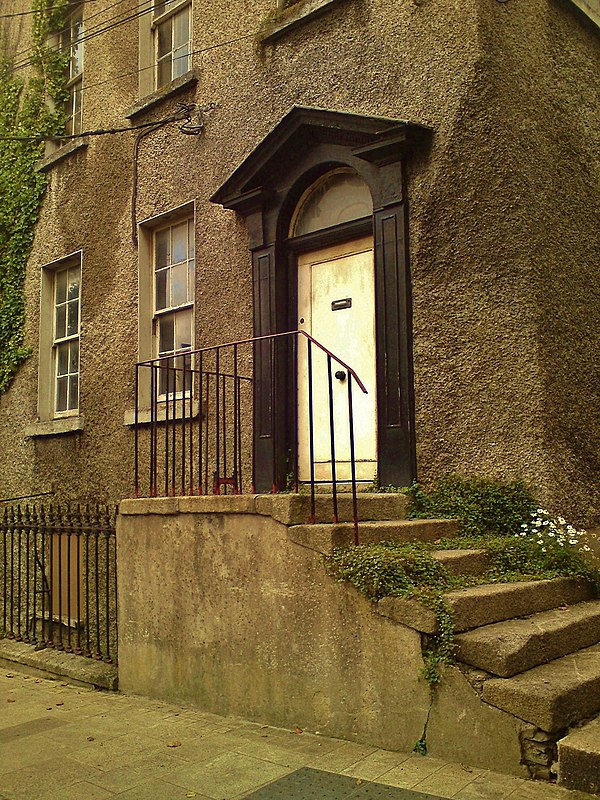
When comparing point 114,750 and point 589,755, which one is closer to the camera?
point 589,755

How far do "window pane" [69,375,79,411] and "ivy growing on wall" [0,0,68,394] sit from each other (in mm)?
936

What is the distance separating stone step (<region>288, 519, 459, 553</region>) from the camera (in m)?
4.81

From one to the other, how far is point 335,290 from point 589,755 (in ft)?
14.5

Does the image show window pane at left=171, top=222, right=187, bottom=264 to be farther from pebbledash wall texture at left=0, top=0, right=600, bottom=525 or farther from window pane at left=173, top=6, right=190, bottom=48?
window pane at left=173, top=6, right=190, bottom=48

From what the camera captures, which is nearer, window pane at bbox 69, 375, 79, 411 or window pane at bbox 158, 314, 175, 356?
window pane at bbox 158, 314, 175, 356

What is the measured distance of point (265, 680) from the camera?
16.6 feet

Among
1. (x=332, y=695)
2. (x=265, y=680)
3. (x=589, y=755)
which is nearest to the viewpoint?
(x=589, y=755)

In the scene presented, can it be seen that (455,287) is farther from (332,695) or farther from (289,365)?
(332,695)

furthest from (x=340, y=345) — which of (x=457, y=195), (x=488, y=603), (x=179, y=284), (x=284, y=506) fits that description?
(x=488, y=603)

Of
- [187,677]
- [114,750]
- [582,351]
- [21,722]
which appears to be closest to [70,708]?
[21,722]

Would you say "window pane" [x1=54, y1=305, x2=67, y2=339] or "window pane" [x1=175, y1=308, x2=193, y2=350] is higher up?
"window pane" [x1=54, y1=305, x2=67, y2=339]

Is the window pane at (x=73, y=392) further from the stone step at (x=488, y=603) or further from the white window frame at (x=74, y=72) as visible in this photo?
the stone step at (x=488, y=603)

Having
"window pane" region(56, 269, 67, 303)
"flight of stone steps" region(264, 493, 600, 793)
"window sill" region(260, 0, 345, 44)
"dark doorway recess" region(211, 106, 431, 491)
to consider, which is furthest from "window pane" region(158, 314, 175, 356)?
"flight of stone steps" region(264, 493, 600, 793)

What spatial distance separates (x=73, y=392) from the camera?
9758 mm
